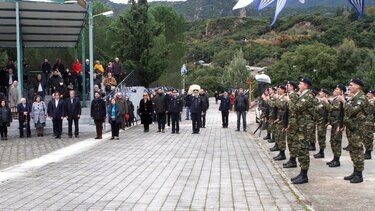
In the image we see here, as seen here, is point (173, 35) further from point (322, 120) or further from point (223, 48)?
point (223, 48)

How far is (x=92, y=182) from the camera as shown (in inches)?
376

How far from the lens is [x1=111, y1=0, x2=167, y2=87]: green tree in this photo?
107 ft

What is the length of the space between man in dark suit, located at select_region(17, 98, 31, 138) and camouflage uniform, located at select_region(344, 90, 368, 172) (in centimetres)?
1257

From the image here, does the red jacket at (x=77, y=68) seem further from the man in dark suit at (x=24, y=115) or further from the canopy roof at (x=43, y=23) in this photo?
the man in dark suit at (x=24, y=115)

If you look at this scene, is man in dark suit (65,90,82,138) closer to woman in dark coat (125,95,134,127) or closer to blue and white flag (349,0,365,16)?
woman in dark coat (125,95,134,127)

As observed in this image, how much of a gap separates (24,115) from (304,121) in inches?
472

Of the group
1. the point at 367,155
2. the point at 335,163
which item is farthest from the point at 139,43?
the point at 335,163

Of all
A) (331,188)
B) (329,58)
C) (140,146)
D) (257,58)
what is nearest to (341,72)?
(329,58)

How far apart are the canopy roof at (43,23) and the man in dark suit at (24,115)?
3.60m

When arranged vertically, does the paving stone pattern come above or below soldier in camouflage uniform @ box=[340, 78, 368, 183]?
below

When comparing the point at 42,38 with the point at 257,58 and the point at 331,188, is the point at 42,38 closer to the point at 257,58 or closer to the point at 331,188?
the point at 331,188

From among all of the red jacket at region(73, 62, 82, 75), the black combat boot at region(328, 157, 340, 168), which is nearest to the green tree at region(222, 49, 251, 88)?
the red jacket at region(73, 62, 82, 75)

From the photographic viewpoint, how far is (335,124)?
40.2ft

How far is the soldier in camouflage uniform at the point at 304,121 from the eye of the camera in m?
9.45
